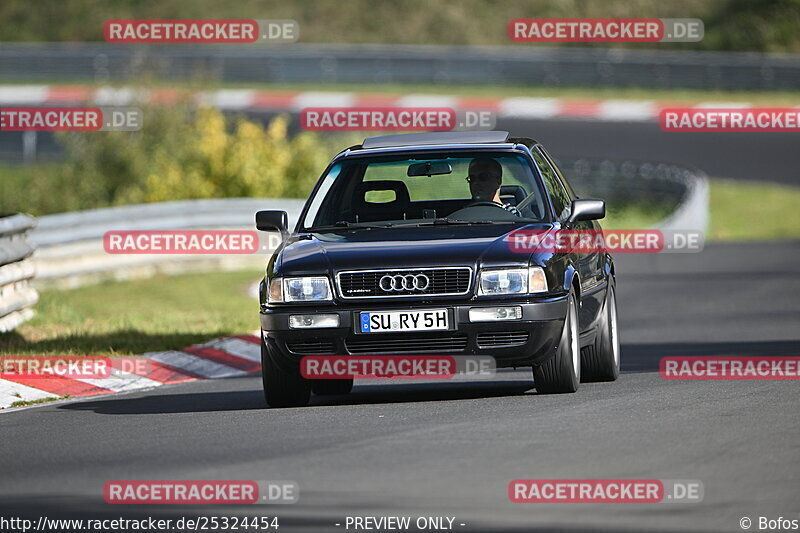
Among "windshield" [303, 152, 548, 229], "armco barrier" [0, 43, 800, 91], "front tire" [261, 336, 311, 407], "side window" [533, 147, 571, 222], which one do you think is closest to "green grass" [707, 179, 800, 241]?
"armco barrier" [0, 43, 800, 91]

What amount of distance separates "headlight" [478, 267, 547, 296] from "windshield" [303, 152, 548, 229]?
3.41ft

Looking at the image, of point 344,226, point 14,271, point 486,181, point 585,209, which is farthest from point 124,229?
point 585,209

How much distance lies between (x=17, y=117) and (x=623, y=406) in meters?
26.9

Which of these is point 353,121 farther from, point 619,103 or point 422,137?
point 422,137

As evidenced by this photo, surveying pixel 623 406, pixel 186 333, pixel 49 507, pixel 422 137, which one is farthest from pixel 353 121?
→ pixel 49 507

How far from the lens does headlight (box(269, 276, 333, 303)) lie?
981 cm

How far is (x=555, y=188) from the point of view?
11.4m

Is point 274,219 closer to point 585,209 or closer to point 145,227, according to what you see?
point 585,209

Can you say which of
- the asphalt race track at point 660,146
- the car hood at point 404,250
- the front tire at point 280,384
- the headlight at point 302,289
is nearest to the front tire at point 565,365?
the car hood at point 404,250

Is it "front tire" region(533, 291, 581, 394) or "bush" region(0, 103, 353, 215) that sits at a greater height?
"bush" region(0, 103, 353, 215)

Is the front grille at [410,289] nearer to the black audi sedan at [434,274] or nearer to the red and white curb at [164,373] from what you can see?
the black audi sedan at [434,274]

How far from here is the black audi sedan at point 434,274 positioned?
31.8 ft

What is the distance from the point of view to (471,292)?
970cm

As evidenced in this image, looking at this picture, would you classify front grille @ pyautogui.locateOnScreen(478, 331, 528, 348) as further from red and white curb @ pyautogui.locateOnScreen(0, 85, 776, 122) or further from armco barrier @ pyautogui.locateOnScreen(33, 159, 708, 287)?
red and white curb @ pyautogui.locateOnScreen(0, 85, 776, 122)
